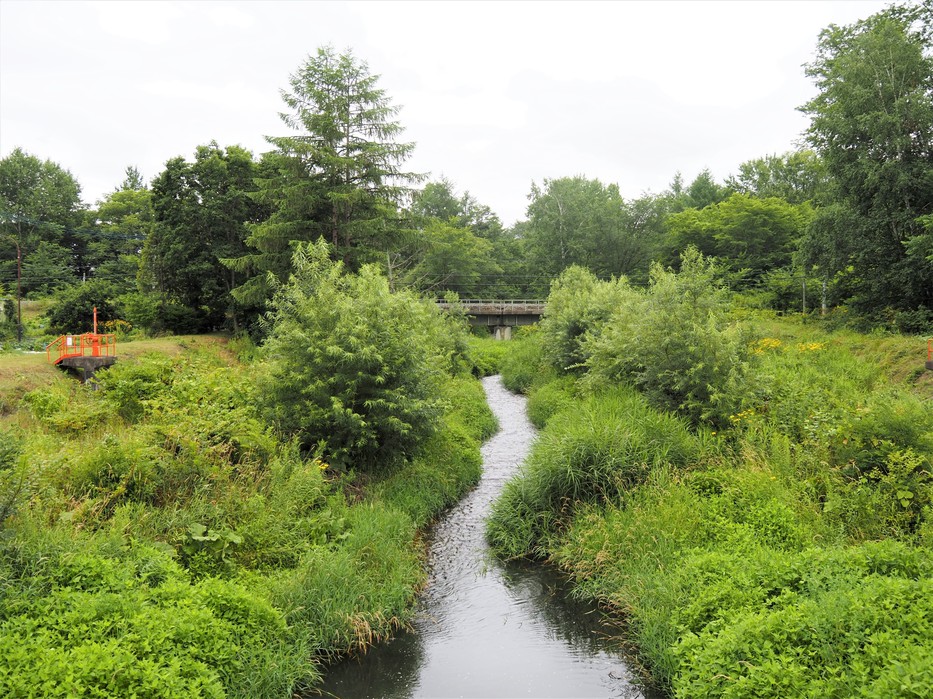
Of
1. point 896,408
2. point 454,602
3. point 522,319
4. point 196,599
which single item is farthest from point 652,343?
point 522,319

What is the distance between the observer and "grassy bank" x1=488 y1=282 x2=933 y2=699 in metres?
5.32

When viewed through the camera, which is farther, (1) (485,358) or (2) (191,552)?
Result: (1) (485,358)

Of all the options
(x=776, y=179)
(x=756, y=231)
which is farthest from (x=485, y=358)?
(x=776, y=179)

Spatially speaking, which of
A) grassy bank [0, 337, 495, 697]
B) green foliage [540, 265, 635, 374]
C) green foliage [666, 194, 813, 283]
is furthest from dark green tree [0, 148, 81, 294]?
green foliage [666, 194, 813, 283]

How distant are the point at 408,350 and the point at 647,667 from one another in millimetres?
7205

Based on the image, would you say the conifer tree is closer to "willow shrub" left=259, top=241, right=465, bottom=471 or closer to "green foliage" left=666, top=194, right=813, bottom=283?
"willow shrub" left=259, top=241, right=465, bottom=471

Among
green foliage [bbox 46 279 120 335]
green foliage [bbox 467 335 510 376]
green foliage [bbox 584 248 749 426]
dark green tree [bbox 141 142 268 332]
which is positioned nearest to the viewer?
green foliage [bbox 584 248 749 426]

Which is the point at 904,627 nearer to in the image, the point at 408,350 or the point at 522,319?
the point at 408,350

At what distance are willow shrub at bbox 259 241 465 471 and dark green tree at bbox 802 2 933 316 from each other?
69.6 ft

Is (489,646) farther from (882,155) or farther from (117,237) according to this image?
(117,237)

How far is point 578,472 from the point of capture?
10727 mm

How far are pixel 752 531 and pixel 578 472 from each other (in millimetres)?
3443

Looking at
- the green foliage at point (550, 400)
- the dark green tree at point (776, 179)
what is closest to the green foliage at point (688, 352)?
the green foliage at point (550, 400)

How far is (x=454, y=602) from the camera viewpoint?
28.6 ft
